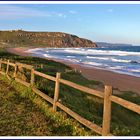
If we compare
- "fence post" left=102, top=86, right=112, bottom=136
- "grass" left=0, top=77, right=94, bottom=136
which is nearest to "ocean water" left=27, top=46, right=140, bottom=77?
"grass" left=0, top=77, right=94, bottom=136

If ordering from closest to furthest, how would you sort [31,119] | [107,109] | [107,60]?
[107,109], [31,119], [107,60]

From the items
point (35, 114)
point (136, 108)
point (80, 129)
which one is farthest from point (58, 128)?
point (136, 108)

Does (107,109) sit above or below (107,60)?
above

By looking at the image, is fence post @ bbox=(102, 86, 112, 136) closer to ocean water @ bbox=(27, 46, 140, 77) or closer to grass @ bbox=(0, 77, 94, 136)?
grass @ bbox=(0, 77, 94, 136)

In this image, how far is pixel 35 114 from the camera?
10617mm

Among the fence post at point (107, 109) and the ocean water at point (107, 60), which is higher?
the fence post at point (107, 109)

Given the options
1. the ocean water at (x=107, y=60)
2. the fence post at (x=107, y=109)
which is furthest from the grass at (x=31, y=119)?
the ocean water at (x=107, y=60)

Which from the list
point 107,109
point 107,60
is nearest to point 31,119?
point 107,109

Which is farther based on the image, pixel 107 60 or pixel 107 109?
pixel 107 60

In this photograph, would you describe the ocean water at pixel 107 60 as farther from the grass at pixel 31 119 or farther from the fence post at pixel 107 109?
the fence post at pixel 107 109

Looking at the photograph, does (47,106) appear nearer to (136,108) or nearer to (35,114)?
(35,114)

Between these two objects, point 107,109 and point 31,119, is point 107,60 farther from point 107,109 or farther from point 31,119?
point 107,109

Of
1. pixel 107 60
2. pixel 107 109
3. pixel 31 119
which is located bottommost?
pixel 107 60

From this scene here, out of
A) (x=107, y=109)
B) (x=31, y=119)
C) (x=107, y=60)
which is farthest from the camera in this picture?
(x=107, y=60)
